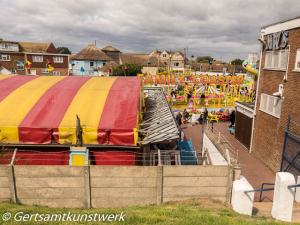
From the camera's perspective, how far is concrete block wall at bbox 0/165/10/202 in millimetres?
6969

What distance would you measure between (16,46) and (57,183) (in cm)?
5043

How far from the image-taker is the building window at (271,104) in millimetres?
12305

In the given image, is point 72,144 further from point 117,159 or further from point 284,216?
point 284,216

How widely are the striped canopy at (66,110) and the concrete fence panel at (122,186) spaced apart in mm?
1859

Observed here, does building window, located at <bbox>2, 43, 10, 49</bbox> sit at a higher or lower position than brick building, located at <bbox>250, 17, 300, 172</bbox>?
higher

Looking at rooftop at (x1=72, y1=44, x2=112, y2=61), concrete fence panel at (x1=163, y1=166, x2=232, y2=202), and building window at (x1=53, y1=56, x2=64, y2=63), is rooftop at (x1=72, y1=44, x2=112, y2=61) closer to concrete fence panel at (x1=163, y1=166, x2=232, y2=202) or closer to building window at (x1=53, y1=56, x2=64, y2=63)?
building window at (x1=53, y1=56, x2=64, y2=63)

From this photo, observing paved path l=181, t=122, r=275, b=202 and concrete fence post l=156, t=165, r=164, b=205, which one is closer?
concrete fence post l=156, t=165, r=164, b=205

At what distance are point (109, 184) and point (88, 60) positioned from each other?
57.7 metres

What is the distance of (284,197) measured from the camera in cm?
645

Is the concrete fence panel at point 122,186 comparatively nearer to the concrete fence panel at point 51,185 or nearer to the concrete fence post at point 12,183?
the concrete fence panel at point 51,185

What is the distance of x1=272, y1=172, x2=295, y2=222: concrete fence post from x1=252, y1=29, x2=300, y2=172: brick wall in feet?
16.3

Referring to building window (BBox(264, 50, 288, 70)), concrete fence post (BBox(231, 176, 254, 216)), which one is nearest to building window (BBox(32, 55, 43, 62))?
building window (BBox(264, 50, 288, 70))

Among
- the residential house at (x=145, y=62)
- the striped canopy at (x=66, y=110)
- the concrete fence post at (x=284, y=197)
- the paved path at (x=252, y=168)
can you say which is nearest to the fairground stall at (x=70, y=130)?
the striped canopy at (x=66, y=110)

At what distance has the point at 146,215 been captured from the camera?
19.4 ft
